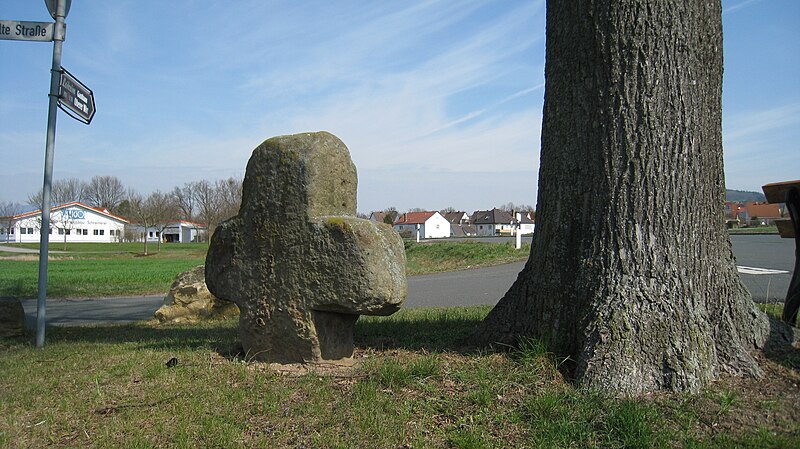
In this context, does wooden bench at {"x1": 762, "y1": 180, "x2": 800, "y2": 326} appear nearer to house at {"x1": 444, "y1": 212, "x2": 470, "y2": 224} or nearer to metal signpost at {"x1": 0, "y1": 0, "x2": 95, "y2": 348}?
metal signpost at {"x1": 0, "y1": 0, "x2": 95, "y2": 348}

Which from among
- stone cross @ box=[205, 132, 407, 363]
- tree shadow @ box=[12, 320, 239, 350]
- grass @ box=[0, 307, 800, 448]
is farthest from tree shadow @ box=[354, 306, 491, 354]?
tree shadow @ box=[12, 320, 239, 350]

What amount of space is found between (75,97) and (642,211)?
6.44 meters

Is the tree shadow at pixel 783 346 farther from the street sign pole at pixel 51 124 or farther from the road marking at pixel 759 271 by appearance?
the road marking at pixel 759 271

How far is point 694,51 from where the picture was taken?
3846mm

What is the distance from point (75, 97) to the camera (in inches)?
253

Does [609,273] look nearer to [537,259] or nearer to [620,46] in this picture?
[537,259]

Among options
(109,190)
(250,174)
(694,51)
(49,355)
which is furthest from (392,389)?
(109,190)

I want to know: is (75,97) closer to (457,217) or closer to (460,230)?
(460,230)

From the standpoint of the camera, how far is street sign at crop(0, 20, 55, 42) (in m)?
6.10

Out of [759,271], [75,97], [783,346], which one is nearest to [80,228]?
[75,97]

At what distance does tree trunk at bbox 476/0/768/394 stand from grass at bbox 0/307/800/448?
0.78ft

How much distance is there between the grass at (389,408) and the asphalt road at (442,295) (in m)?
5.56

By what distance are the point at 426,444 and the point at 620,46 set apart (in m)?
3.02

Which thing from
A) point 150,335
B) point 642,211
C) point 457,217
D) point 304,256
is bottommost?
point 150,335
